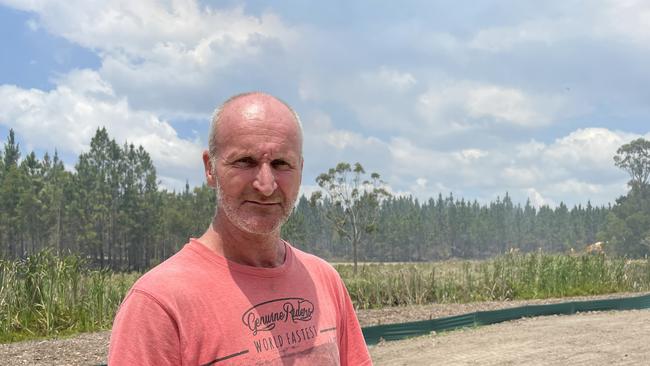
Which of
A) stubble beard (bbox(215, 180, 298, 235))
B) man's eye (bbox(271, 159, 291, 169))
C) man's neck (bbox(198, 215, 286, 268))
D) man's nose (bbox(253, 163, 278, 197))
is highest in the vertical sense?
man's eye (bbox(271, 159, 291, 169))

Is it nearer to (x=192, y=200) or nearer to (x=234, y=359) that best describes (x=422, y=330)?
(x=234, y=359)

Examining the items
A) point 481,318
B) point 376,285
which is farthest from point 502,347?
point 376,285

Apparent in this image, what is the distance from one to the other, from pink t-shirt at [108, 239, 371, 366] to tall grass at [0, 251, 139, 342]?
9404 millimetres

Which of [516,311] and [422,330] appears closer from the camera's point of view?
[422,330]

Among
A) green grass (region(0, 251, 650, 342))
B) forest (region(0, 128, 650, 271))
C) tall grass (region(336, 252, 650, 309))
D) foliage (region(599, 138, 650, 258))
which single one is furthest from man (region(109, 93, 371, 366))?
foliage (region(599, 138, 650, 258))

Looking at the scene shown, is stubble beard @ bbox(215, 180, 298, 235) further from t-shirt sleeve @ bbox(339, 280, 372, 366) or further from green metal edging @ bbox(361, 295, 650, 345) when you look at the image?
green metal edging @ bbox(361, 295, 650, 345)

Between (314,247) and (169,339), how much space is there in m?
103

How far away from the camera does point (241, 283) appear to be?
1.43m

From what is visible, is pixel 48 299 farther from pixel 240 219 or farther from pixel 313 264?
pixel 240 219

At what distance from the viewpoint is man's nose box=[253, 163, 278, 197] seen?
4.69 ft

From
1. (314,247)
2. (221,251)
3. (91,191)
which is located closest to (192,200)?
(91,191)

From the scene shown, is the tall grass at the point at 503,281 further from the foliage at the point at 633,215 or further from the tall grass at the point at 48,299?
the foliage at the point at 633,215

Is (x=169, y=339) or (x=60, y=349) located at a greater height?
(x=169, y=339)

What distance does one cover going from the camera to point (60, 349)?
8203mm
